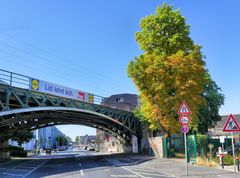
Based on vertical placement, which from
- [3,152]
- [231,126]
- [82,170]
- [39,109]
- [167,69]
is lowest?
[82,170]

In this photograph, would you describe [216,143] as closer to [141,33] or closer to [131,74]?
[131,74]

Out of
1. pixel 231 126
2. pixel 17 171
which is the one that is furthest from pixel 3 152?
pixel 231 126

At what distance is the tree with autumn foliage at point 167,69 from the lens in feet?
101

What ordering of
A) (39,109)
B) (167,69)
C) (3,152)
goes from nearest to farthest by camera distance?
A: (167,69) → (39,109) → (3,152)

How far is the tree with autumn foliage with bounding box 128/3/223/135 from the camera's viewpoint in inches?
1211

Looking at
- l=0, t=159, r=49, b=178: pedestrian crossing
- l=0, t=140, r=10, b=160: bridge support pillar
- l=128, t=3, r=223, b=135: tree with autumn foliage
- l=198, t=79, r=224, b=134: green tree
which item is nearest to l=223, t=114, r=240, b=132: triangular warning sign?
l=0, t=159, r=49, b=178: pedestrian crossing

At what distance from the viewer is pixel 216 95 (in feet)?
153

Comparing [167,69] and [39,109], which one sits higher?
[167,69]

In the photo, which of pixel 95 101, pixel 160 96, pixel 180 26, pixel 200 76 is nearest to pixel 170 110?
pixel 160 96

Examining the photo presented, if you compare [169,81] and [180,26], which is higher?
[180,26]

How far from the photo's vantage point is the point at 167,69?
31391 millimetres

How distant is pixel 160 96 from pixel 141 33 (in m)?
7.36

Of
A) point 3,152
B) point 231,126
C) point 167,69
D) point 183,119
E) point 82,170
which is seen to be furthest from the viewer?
point 3,152

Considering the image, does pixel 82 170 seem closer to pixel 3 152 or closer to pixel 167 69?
pixel 167 69
